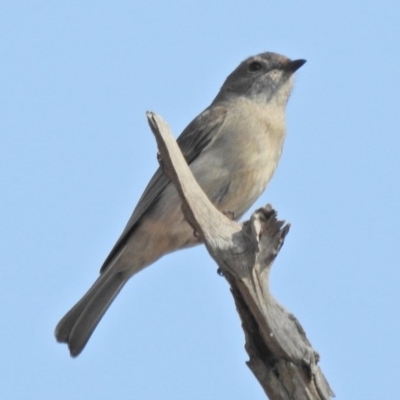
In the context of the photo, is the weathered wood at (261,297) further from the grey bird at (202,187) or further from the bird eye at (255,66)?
the bird eye at (255,66)

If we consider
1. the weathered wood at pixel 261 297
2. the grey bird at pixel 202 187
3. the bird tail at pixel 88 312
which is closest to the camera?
the weathered wood at pixel 261 297

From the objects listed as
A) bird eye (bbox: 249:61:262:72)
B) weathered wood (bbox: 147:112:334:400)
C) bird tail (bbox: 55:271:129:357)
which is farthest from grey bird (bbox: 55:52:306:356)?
weathered wood (bbox: 147:112:334:400)

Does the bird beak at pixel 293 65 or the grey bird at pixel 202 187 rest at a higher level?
the bird beak at pixel 293 65

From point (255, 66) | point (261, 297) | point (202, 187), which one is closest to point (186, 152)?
point (202, 187)

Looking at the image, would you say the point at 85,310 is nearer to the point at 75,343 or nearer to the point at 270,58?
the point at 75,343

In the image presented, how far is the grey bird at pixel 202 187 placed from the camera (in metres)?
9.19

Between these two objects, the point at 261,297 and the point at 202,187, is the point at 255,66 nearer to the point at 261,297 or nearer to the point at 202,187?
the point at 202,187

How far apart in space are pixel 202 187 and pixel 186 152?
2.20ft

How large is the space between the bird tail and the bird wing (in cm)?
16

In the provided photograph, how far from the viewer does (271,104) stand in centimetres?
1012

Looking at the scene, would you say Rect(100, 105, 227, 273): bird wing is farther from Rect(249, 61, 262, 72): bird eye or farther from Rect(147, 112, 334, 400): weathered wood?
Rect(147, 112, 334, 400): weathered wood

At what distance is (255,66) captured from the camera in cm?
1059

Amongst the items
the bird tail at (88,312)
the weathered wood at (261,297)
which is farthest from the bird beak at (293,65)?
the weathered wood at (261,297)

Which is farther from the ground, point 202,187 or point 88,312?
point 202,187
